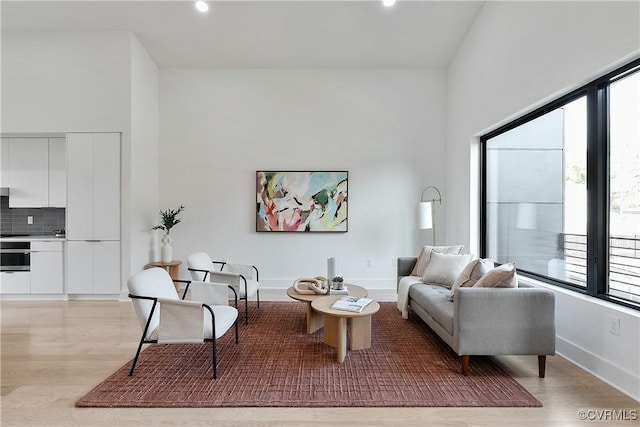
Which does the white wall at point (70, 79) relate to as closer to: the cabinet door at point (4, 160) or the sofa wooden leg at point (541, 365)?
the cabinet door at point (4, 160)

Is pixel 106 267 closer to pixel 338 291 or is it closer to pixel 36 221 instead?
pixel 36 221

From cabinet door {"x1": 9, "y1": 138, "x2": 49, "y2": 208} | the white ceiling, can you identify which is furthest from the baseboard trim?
cabinet door {"x1": 9, "y1": 138, "x2": 49, "y2": 208}

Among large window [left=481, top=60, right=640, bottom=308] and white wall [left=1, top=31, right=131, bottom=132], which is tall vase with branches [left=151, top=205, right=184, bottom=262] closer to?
white wall [left=1, top=31, right=131, bottom=132]

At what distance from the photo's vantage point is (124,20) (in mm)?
4746

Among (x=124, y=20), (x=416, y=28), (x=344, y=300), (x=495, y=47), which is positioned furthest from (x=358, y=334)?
(x=124, y=20)

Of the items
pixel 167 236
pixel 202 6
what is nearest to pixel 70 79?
pixel 202 6

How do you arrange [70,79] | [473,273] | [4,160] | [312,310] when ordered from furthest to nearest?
1. [4,160]
2. [70,79]
3. [312,310]
4. [473,273]

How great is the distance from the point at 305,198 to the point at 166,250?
2.33 meters

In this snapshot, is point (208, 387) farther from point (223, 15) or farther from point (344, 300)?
point (223, 15)

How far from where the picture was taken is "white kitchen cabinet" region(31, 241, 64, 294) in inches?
196

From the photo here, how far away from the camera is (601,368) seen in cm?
265

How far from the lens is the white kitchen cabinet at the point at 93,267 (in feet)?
16.3

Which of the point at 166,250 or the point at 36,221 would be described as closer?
the point at 166,250

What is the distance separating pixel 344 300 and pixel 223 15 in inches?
160
